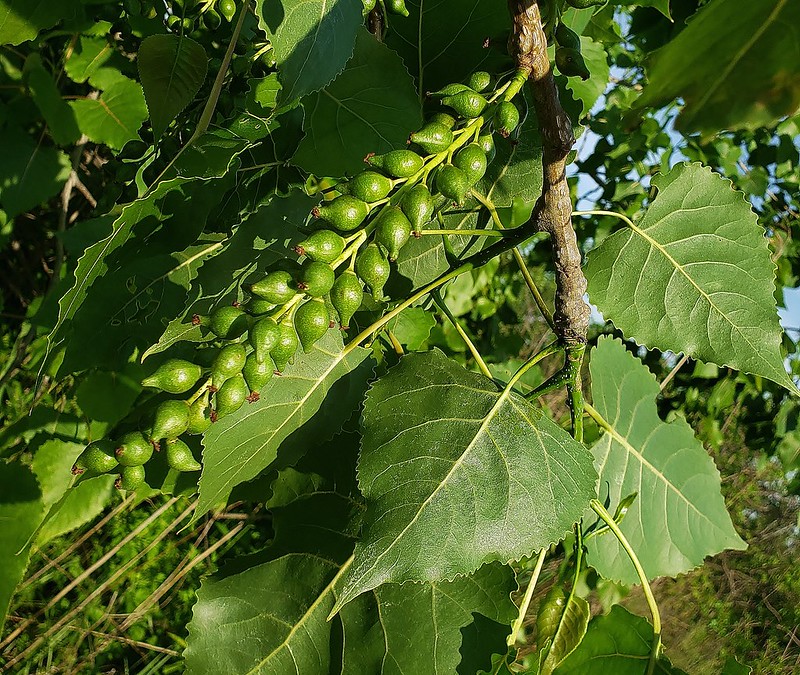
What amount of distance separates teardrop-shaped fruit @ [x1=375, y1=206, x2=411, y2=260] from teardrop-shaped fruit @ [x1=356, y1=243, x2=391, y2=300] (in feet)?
0.03

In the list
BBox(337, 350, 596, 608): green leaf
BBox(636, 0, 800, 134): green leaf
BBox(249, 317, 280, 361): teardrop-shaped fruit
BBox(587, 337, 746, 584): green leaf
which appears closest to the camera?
BBox(636, 0, 800, 134): green leaf

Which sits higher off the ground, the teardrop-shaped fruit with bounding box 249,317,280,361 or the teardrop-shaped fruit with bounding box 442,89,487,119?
the teardrop-shaped fruit with bounding box 442,89,487,119

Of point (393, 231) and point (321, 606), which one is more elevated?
point (393, 231)

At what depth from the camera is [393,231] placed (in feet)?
2.11

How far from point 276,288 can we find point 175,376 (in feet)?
0.43

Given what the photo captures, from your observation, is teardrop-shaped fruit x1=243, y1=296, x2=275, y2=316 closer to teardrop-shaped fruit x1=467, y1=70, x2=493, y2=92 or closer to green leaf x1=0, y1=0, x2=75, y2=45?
teardrop-shaped fruit x1=467, y1=70, x2=493, y2=92

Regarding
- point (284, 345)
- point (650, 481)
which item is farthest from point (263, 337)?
point (650, 481)

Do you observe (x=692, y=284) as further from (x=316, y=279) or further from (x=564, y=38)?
(x=316, y=279)

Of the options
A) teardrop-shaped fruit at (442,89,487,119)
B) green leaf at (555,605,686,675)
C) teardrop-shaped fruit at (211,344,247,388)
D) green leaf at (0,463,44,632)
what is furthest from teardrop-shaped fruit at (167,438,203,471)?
green leaf at (0,463,44,632)

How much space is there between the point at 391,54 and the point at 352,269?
39 centimetres

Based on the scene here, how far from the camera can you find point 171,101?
2.65 ft

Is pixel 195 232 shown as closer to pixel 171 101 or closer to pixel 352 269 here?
pixel 171 101

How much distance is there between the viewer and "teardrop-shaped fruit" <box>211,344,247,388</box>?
630 millimetres

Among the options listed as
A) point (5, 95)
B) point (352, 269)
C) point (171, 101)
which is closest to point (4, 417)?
point (5, 95)
